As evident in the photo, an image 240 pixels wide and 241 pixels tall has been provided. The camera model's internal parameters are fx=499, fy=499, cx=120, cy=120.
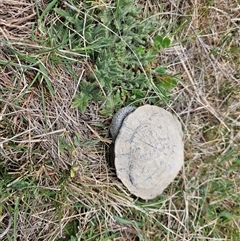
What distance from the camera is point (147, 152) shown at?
80.8 inches

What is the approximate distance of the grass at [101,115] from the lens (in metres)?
1.94

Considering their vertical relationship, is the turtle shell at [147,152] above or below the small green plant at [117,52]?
below

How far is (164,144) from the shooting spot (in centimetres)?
208

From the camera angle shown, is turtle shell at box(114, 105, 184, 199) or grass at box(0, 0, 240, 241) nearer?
grass at box(0, 0, 240, 241)

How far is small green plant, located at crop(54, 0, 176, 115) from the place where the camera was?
199 centimetres

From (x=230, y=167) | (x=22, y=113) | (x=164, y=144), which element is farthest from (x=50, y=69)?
(x=230, y=167)

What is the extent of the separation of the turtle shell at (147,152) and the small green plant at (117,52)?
0.31ft

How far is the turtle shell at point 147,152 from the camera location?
6.70 feet

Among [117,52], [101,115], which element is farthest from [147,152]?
[117,52]

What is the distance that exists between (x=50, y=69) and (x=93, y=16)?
28cm

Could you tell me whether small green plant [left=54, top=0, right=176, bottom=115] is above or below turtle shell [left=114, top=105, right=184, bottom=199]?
above

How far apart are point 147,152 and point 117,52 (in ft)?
1.40

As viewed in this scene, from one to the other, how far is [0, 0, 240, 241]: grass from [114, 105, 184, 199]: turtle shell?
0.07m

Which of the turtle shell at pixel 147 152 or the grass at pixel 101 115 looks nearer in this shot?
the grass at pixel 101 115
